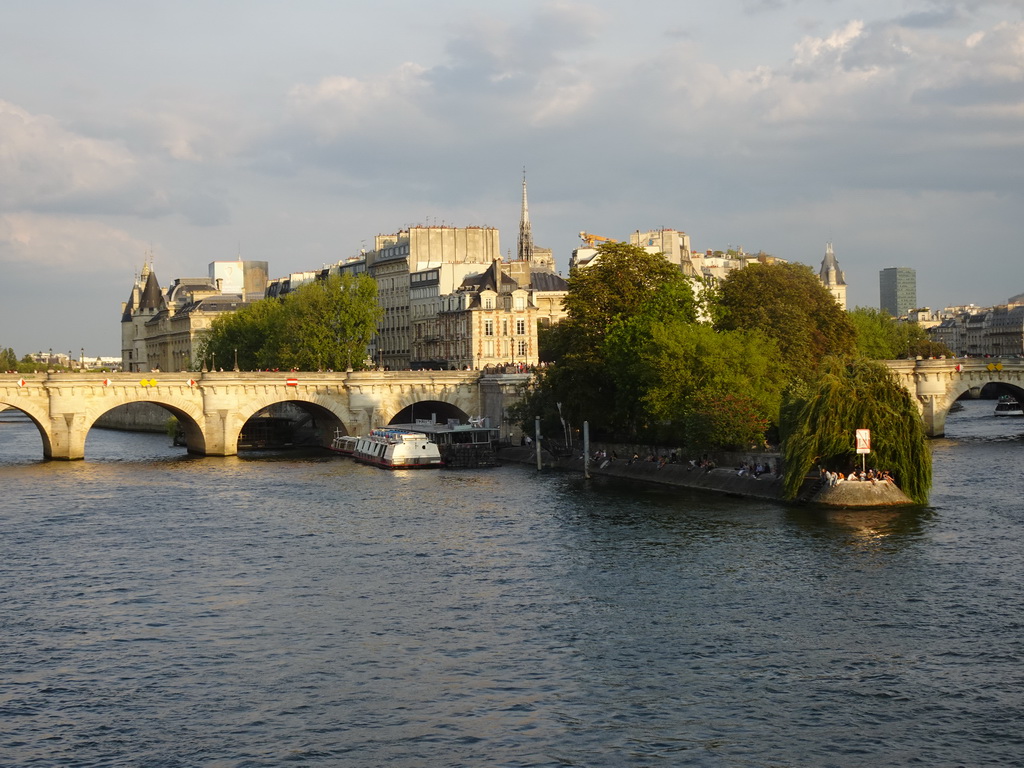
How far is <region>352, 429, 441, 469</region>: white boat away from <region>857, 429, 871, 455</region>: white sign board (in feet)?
110

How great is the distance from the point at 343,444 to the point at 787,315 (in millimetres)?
30687

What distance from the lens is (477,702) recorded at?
29.8 meters

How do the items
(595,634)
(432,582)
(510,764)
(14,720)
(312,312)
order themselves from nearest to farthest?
(510,764) < (14,720) < (595,634) < (432,582) < (312,312)

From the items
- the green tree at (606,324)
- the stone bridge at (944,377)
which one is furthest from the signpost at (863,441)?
the stone bridge at (944,377)

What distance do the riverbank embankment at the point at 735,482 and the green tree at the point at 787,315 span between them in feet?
32.7

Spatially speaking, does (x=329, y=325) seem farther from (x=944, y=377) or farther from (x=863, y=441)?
(x=863, y=441)

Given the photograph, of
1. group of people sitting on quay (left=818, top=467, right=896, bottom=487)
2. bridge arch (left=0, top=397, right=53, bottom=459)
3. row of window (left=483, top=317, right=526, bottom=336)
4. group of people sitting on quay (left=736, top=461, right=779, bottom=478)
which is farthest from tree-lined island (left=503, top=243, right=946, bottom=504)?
row of window (left=483, top=317, right=526, bottom=336)

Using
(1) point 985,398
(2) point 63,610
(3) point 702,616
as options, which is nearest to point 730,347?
(3) point 702,616

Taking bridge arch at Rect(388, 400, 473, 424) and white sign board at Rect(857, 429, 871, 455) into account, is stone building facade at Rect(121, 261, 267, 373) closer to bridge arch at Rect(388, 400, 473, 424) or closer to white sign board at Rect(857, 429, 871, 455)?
bridge arch at Rect(388, 400, 473, 424)

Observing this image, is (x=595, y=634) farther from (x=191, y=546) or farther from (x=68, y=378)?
(x=68, y=378)

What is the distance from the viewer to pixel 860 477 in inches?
2157

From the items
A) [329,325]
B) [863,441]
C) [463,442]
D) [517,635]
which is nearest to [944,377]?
[463,442]

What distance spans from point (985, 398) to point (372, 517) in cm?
13570

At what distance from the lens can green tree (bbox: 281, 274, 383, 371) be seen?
376ft
